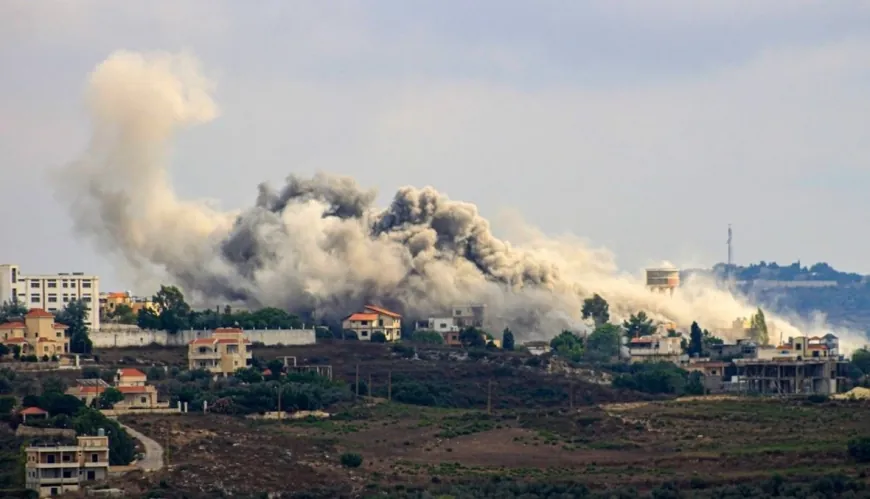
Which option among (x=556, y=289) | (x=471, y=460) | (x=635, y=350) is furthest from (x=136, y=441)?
(x=556, y=289)

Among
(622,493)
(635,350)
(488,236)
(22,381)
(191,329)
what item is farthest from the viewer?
(488,236)

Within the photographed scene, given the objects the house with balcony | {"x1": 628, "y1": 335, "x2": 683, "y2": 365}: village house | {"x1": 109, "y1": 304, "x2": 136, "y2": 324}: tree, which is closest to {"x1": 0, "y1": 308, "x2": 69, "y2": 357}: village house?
the house with balcony

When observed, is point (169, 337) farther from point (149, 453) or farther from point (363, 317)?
point (149, 453)

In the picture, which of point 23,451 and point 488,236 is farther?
point 488,236

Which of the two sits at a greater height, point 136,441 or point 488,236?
point 488,236

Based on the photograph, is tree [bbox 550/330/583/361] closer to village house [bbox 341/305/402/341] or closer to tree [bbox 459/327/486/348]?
tree [bbox 459/327/486/348]

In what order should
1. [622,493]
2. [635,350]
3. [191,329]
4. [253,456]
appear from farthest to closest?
[635,350] → [191,329] → [253,456] → [622,493]

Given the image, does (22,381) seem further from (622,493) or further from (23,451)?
(622,493)
